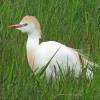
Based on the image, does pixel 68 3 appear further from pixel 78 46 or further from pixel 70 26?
pixel 78 46

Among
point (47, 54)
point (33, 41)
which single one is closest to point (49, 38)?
point (33, 41)

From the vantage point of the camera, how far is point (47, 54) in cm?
627

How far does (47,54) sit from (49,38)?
1.26 meters

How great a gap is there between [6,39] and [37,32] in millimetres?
723

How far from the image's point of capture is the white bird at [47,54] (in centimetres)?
624

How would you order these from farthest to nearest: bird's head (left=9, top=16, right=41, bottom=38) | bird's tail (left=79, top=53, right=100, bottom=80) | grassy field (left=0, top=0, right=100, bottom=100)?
bird's head (left=9, top=16, right=41, bottom=38) < bird's tail (left=79, top=53, right=100, bottom=80) < grassy field (left=0, top=0, right=100, bottom=100)

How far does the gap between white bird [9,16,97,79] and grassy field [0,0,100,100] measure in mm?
99

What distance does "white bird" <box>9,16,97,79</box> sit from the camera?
6.24 metres

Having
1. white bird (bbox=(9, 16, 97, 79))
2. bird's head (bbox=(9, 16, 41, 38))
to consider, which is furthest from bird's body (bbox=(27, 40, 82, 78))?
bird's head (bbox=(9, 16, 41, 38))

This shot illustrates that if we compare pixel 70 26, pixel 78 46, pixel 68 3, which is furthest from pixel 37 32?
pixel 68 3

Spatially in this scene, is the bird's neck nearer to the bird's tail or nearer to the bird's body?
the bird's body

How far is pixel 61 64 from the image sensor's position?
20.6 feet

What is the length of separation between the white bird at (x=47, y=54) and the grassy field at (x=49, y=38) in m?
0.10

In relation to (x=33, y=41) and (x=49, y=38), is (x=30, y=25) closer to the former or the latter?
(x=33, y=41)
